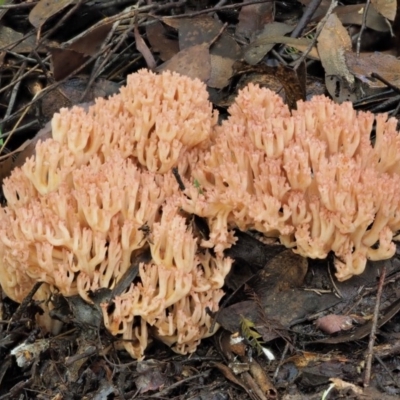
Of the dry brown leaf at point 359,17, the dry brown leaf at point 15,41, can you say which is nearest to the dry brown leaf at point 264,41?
the dry brown leaf at point 359,17

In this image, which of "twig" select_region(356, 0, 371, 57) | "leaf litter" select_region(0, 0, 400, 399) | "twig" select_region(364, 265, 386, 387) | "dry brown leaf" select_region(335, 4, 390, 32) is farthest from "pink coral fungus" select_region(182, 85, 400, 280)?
"dry brown leaf" select_region(335, 4, 390, 32)

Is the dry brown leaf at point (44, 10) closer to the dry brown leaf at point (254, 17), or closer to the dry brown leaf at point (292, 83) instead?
the dry brown leaf at point (254, 17)

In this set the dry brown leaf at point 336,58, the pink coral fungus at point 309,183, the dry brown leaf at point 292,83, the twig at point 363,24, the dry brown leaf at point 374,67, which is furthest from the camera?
the twig at point 363,24

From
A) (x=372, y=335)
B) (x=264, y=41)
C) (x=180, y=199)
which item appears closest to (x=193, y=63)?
(x=264, y=41)

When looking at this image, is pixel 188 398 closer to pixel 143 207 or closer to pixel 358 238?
pixel 143 207

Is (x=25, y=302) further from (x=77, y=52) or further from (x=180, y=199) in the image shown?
(x=77, y=52)

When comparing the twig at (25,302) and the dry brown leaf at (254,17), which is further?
the dry brown leaf at (254,17)
